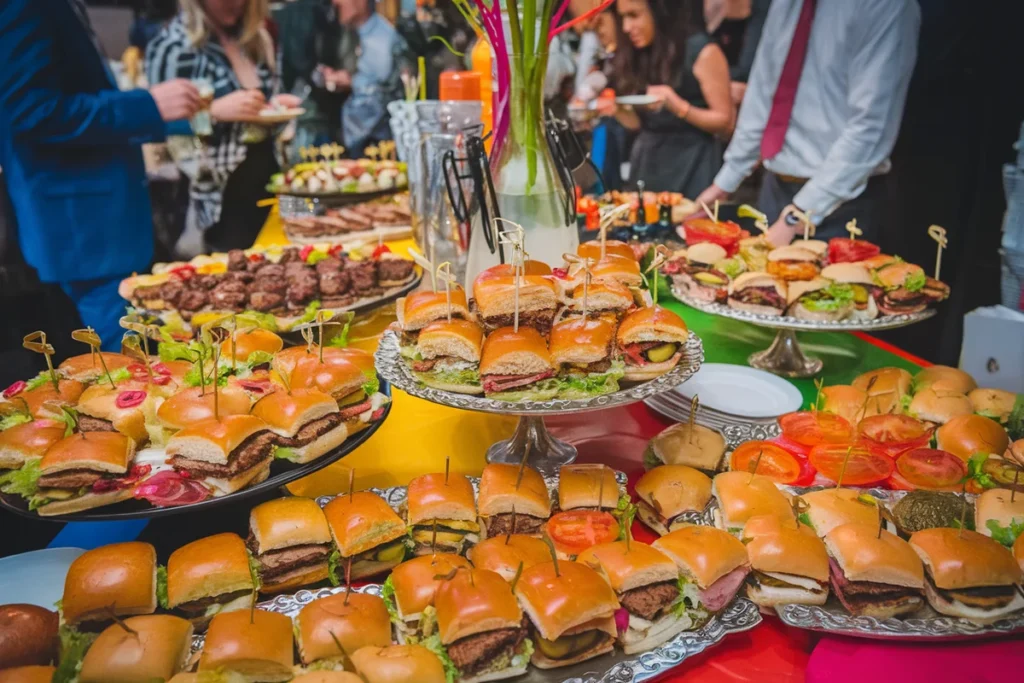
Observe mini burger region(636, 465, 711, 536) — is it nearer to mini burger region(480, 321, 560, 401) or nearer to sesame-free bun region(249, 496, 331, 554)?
mini burger region(480, 321, 560, 401)

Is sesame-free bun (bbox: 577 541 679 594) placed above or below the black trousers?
below

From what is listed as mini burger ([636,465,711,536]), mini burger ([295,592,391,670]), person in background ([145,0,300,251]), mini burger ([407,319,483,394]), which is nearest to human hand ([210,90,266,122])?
person in background ([145,0,300,251])

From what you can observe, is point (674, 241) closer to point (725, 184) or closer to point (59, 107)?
point (725, 184)

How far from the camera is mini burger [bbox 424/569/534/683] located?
4.25 ft

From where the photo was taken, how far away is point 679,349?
6.56 ft

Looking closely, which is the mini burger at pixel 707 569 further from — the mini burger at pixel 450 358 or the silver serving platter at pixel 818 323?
the silver serving platter at pixel 818 323

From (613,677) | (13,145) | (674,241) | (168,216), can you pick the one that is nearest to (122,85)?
(168,216)

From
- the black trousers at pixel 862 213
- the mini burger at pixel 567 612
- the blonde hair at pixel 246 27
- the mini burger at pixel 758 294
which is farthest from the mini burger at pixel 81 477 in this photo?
the blonde hair at pixel 246 27

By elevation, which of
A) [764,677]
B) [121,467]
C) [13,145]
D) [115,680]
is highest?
[13,145]

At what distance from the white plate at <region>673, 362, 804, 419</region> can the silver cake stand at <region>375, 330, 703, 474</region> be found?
0.36 m

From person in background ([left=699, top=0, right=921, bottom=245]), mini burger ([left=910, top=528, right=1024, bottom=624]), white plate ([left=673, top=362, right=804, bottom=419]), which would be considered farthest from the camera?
person in background ([left=699, top=0, right=921, bottom=245])

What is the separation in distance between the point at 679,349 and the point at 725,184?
378 centimetres

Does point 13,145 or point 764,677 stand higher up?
point 13,145

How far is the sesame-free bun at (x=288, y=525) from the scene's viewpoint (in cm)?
153
